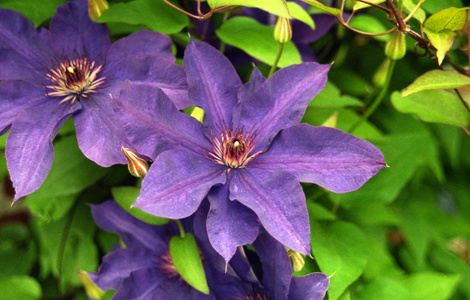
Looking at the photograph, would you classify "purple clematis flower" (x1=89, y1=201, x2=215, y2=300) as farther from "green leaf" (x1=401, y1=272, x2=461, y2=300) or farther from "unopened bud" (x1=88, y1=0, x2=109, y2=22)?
"green leaf" (x1=401, y1=272, x2=461, y2=300)

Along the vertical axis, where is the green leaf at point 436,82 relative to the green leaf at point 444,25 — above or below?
below

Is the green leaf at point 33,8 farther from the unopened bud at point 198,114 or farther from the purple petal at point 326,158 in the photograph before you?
the purple petal at point 326,158

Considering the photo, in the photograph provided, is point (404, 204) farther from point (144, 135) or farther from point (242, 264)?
point (144, 135)

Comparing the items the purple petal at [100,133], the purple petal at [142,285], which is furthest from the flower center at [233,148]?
the purple petal at [142,285]

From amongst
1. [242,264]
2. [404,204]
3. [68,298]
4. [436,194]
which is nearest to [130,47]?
[242,264]

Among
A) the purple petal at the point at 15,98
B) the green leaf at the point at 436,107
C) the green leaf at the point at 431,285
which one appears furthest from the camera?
the green leaf at the point at 431,285

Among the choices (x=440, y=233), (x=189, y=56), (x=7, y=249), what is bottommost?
(x=7, y=249)

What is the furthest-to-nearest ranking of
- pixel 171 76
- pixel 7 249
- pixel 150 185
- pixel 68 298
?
pixel 7 249
pixel 68 298
pixel 171 76
pixel 150 185
